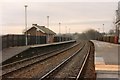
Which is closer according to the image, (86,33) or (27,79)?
(27,79)

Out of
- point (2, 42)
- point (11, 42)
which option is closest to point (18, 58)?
point (2, 42)

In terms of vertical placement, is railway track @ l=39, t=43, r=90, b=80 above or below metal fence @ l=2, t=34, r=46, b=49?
below

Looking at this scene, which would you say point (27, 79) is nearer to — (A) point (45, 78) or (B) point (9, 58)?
(A) point (45, 78)

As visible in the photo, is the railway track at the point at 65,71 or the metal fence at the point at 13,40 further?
the metal fence at the point at 13,40

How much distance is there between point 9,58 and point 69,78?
428 inches

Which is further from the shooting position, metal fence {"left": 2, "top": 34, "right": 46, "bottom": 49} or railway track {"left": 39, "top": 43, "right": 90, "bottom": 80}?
metal fence {"left": 2, "top": 34, "right": 46, "bottom": 49}

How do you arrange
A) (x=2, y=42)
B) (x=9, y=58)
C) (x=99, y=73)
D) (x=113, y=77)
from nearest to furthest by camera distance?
(x=113, y=77) < (x=99, y=73) < (x=9, y=58) < (x=2, y=42)

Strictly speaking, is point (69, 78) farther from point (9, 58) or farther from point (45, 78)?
point (9, 58)

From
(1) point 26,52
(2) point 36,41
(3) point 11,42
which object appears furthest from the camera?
(2) point 36,41

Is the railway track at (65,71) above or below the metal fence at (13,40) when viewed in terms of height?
below

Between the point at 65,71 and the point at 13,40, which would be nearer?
the point at 65,71

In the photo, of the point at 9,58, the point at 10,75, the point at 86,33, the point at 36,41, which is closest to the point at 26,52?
the point at 9,58

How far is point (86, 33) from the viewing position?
199500mm

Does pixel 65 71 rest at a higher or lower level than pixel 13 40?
lower
